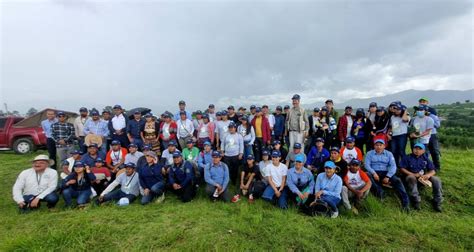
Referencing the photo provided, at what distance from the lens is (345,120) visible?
704 centimetres

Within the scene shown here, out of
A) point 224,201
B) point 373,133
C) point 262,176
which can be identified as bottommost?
point 224,201

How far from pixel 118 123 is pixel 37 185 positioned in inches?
101

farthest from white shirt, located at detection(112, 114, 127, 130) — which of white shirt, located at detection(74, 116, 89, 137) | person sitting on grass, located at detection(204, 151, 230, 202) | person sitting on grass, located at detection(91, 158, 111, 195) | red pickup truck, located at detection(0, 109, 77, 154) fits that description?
red pickup truck, located at detection(0, 109, 77, 154)

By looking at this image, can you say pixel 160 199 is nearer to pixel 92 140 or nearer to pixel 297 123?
pixel 92 140

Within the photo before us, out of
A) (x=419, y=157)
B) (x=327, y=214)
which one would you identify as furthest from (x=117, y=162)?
(x=419, y=157)

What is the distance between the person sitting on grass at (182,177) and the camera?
612 centimetres

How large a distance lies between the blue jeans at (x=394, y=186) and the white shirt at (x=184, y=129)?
5240mm

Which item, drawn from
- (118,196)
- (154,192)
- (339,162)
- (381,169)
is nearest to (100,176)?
(118,196)

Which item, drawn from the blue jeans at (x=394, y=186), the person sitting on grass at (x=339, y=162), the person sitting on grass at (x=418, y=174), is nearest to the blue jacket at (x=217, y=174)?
the person sitting on grass at (x=339, y=162)

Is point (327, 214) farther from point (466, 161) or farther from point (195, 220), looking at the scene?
point (466, 161)

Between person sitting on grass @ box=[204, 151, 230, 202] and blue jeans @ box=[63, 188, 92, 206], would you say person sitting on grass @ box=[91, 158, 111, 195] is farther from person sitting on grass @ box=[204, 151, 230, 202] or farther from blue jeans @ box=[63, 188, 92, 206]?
person sitting on grass @ box=[204, 151, 230, 202]

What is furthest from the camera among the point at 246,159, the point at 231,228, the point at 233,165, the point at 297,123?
the point at 297,123

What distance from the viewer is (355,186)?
5.58 meters

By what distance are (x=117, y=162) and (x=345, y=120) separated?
6.90 m
